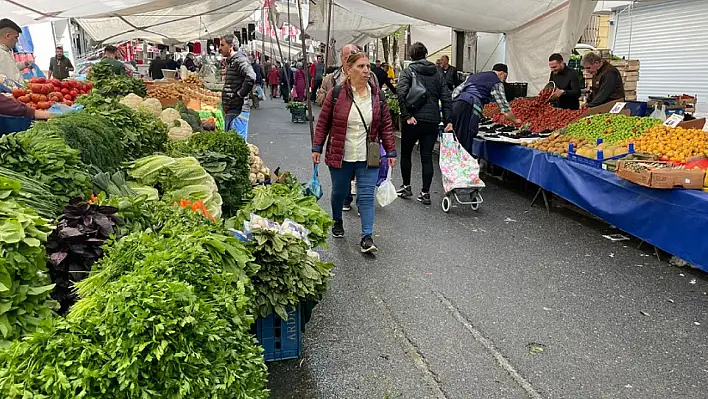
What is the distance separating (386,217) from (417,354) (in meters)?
3.42

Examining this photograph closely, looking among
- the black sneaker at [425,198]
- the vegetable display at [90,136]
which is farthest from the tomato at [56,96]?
the black sneaker at [425,198]

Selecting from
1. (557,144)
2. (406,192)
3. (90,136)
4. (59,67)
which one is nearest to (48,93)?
(90,136)

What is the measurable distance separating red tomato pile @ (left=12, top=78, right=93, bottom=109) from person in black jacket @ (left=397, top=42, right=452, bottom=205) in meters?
4.12

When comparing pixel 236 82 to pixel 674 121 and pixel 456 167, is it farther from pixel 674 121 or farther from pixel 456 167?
pixel 674 121

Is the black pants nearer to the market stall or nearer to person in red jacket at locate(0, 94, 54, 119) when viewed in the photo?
the market stall

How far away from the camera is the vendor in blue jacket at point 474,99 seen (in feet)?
26.8

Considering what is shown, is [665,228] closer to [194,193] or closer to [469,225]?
[469,225]

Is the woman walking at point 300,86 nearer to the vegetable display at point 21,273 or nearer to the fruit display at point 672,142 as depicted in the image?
the fruit display at point 672,142

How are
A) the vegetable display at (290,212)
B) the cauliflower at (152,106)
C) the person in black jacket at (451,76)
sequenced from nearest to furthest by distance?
1. the vegetable display at (290,212)
2. the cauliflower at (152,106)
3. the person in black jacket at (451,76)

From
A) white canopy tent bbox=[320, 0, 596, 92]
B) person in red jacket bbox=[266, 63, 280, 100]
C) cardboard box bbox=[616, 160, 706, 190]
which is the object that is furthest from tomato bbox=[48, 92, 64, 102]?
person in red jacket bbox=[266, 63, 280, 100]

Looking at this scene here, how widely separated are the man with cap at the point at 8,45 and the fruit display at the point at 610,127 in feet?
24.3

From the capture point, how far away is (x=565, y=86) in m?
9.77

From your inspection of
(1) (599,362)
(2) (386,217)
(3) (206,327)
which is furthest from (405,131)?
(3) (206,327)

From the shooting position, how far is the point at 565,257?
557 cm
